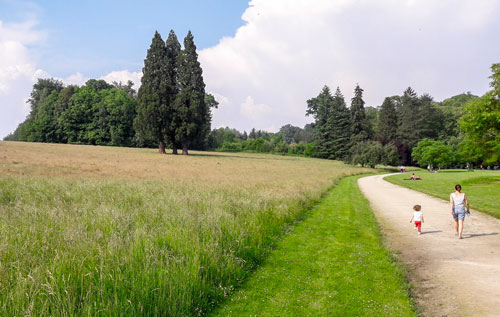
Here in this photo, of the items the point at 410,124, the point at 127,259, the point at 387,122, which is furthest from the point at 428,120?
the point at 127,259

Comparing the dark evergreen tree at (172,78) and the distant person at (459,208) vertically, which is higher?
the dark evergreen tree at (172,78)

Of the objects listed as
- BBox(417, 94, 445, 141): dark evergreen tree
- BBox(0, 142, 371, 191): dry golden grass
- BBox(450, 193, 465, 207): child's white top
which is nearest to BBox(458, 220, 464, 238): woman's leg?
BBox(450, 193, 465, 207): child's white top

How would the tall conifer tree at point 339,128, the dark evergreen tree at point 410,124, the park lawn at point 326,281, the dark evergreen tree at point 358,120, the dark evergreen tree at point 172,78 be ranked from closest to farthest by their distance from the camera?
the park lawn at point 326,281
the dark evergreen tree at point 172,78
the dark evergreen tree at point 358,120
the tall conifer tree at point 339,128
the dark evergreen tree at point 410,124

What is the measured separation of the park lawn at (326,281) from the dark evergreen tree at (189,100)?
130ft

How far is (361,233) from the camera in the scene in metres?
9.21

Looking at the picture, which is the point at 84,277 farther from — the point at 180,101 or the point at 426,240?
the point at 180,101

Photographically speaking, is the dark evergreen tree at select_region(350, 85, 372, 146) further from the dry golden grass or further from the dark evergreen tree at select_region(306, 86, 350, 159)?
the dry golden grass

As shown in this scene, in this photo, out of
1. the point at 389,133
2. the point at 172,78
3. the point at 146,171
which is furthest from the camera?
the point at 389,133

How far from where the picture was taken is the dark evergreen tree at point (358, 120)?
73.6 metres

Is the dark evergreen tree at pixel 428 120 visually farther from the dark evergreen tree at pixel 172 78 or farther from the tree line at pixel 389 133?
the dark evergreen tree at pixel 172 78

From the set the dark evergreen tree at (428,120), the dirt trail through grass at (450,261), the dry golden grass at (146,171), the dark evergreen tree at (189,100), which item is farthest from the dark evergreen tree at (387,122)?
the dirt trail through grass at (450,261)

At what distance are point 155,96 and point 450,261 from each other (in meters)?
45.7

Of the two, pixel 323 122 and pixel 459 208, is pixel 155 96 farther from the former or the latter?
pixel 323 122

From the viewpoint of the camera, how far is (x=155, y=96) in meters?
45.8
